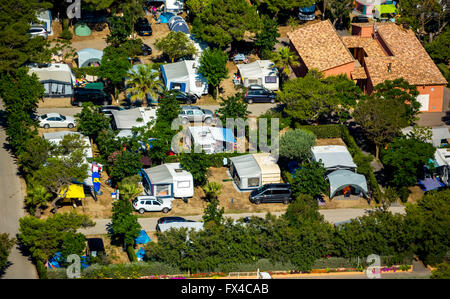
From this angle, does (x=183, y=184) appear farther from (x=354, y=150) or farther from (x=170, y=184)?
(x=354, y=150)

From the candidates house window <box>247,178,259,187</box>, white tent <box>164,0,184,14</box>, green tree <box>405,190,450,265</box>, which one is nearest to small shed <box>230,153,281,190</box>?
house window <box>247,178,259,187</box>

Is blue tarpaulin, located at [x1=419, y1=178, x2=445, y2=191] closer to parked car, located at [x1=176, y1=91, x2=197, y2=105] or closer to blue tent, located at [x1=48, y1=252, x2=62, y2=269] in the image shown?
parked car, located at [x1=176, y1=91, x2=197, y2=105]

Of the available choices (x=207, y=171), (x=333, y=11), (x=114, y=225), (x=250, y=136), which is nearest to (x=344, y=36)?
(x=333, y=11)

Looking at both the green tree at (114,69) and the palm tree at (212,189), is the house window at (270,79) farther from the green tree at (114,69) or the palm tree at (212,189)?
the palm tree at (212,189)

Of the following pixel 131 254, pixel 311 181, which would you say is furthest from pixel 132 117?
pixel 131 254

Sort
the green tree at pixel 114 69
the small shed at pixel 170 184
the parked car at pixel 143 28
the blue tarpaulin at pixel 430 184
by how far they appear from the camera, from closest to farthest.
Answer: the small shed at pixel 170 184, the blue tarpaulin at pixel 430 184, the green tree at pixel 114 69, the parked car at pixel 143 28

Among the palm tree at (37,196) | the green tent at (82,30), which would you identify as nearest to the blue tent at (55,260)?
the palm tree at (37,196)
